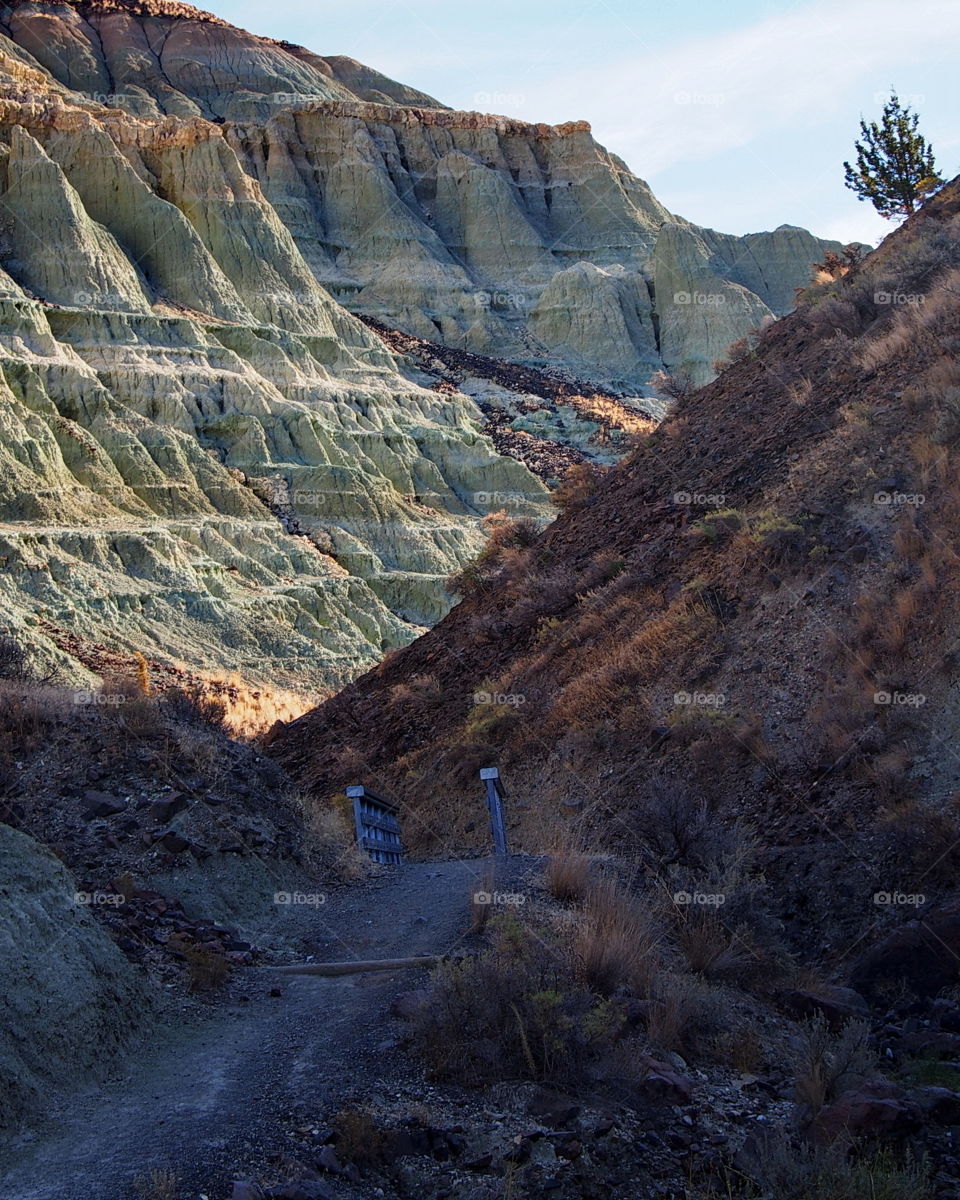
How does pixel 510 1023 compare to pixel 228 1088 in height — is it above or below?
below

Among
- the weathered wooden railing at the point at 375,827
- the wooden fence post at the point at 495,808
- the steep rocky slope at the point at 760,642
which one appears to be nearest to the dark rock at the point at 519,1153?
the steep rocky slope at the point at 760,642

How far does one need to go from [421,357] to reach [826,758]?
66563 mm

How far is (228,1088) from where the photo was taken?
5891mm

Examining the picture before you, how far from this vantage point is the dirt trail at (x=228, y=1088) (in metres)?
4.93

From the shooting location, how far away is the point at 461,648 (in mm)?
19438

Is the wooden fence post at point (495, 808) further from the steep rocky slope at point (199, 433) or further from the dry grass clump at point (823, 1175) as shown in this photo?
the steep rocky slope at point (199, 433)

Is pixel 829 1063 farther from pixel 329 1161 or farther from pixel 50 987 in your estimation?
pixel 50 987

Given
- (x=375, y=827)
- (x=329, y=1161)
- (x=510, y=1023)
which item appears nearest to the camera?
(x=329, y=1161)

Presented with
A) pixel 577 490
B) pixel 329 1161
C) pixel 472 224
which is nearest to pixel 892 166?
pixel 577 490

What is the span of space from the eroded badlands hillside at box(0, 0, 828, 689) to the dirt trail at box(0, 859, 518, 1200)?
26959 millimetres

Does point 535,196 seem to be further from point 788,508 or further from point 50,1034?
point 50,1034

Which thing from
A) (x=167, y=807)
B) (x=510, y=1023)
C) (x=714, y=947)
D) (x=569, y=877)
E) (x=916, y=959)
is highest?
(x=167, y=807)

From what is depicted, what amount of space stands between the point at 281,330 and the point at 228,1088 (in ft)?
187

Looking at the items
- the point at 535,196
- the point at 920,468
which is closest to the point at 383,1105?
the point at 920,468
